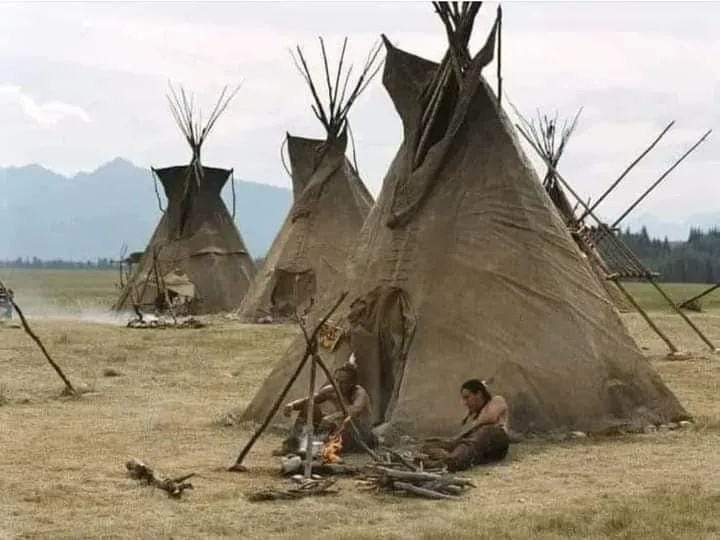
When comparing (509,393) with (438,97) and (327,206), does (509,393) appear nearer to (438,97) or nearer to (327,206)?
(438,97)

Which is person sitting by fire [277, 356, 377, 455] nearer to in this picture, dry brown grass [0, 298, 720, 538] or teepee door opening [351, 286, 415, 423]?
dry brown grass [0, 298, 720, 538]

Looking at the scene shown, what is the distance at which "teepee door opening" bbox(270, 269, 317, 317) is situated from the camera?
29062 mm

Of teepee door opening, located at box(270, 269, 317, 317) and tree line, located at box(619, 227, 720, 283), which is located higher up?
tree line, located at box(619, 227, 720, 283)

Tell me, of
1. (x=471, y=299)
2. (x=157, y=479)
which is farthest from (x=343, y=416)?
(x=471, y=299)

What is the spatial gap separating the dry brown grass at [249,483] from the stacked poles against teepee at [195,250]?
52.4 ft

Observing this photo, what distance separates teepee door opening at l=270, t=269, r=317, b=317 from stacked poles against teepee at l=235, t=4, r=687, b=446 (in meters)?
15.4

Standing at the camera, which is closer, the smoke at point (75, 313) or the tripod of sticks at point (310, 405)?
the tripod of sticks at point (310, 405)

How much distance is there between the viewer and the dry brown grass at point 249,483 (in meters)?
8.24

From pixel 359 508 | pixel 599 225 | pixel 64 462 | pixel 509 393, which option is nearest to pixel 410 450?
pixel 509 393

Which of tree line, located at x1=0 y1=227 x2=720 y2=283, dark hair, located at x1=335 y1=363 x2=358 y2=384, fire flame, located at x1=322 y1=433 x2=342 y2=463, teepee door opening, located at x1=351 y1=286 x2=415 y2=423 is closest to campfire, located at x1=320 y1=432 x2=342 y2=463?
fire flame, located at x1=322 y1=433 x2=342 y2=463

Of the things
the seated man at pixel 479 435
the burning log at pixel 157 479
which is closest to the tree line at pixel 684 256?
the seated man at pixel 479 435

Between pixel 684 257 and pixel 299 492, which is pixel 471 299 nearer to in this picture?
pixel 299 492

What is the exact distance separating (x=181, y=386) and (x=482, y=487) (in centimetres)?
814

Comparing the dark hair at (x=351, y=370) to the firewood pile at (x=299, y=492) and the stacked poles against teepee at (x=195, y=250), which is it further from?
the stacked poles against teepee at (x=195, y=250)
